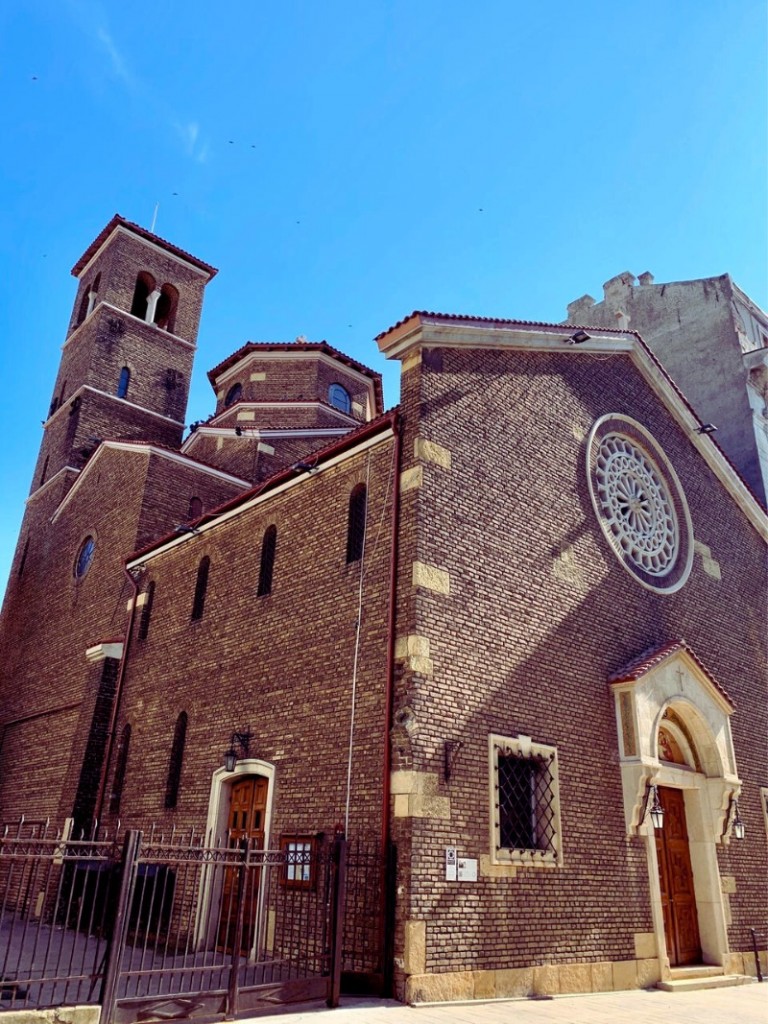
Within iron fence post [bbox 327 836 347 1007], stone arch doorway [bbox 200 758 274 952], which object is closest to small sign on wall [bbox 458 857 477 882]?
iron fence post [bbox 327 836 347 1007]

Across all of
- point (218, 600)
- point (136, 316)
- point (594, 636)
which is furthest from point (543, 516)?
point (136, 316)

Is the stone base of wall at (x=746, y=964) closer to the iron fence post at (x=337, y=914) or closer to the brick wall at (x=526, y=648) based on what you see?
A: the brick wall at (x=526, y=648)

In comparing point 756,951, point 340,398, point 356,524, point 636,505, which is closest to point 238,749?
point 356,524

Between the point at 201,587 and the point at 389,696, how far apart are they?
6.30 m

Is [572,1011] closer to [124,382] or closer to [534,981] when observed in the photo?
[534,981]

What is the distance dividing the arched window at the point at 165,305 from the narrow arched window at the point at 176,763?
17328mm

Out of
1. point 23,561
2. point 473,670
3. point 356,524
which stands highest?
point 23,561

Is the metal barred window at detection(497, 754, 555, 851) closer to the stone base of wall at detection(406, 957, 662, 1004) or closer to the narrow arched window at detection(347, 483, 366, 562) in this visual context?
the stone base of wall at detection(406, 957, 662, 1004)

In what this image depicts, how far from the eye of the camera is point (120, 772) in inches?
597

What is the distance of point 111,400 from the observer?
24.7 m

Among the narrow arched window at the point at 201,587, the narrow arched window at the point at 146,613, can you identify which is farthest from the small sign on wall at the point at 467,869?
the narrow arched window at the point at 146,613

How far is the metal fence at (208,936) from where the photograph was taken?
7.09m

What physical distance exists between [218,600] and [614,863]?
7557mm

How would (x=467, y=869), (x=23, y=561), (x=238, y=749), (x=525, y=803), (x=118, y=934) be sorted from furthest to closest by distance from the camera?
1. (x=23, y=561)
2. (x=238, y=749)
3. (x=525, y=803)
4. (x=467, y=869)
5. (x=118, y=934)
